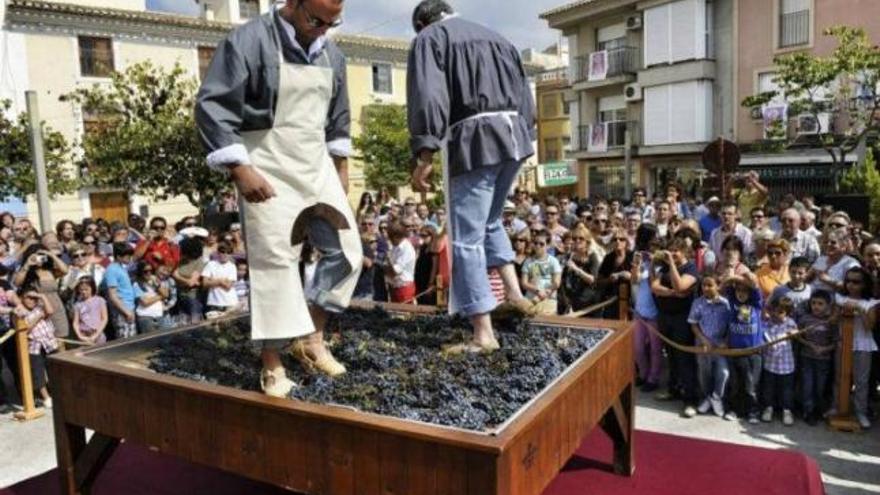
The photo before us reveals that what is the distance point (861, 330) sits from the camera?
5422 millimetres

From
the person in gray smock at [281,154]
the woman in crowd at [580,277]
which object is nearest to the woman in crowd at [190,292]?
the woman in crowd at [580,277]

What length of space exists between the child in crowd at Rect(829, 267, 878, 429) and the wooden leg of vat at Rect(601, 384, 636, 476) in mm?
2837

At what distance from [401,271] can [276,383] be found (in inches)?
204

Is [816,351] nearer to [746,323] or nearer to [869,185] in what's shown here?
[746,323]

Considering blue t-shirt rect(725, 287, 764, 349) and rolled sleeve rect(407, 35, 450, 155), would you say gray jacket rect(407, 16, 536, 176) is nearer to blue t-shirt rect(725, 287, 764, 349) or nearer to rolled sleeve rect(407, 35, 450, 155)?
rolled sleeve rect(407, 35, 450, 155)

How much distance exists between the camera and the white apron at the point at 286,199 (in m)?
2.74

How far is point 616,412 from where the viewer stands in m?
3.30

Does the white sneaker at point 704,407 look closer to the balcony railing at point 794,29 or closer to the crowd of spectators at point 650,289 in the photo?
the crowd of spectators at point 650,289

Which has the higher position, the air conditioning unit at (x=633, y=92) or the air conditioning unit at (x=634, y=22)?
the air conditioning unit at (x=634, y=22)

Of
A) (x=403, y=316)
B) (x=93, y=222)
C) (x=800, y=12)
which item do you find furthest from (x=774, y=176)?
(x=403, y=316)

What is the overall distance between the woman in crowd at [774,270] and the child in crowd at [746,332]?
266 millimetres

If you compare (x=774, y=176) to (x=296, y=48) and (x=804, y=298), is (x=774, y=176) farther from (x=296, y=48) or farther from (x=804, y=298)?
(x=296, y=48)

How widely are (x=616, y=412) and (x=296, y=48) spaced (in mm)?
2161

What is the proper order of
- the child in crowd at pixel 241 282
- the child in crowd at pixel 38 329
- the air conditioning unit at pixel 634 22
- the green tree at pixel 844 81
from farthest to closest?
the air conditioning unit at pixel 634 22 < the green tree at pixel 844 81 < the child in crowd at pixel 241 282 < the child in crowd at pixel 38 329
